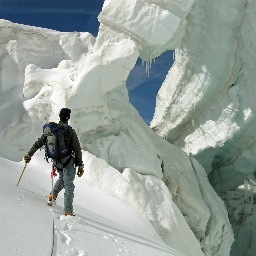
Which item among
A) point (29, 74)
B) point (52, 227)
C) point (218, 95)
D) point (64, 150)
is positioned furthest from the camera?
point (218, 95)

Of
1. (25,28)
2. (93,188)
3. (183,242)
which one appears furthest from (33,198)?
(25,28)

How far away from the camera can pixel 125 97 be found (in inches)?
428

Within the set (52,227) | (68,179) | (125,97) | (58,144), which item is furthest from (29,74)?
(52,227)

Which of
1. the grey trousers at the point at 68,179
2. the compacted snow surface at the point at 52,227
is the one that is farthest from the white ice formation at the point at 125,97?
the grey trousers at the point at 68,179

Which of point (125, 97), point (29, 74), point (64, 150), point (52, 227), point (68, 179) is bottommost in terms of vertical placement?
point (29, 74)

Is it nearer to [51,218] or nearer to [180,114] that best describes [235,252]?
[180,114]

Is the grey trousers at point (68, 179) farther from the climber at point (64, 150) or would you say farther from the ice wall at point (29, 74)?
the ice wall at point (29, 74)

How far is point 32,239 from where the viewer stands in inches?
140

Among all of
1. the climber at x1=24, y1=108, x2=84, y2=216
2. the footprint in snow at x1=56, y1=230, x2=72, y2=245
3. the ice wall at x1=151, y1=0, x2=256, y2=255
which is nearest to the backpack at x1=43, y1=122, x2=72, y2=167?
the climber at x1=24, y1=108, x2=84, y2=216

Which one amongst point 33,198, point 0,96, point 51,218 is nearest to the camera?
point 51,218

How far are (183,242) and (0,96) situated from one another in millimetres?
5331

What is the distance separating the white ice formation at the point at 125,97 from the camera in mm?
8258

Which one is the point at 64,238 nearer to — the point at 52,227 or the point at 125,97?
the point at 52,227

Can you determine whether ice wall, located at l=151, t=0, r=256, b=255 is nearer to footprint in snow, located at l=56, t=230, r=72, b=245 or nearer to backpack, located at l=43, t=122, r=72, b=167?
backpack, located at l=43, t=122, r=72, b=167
